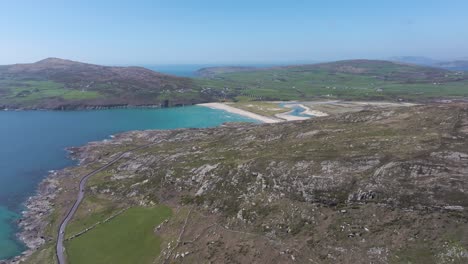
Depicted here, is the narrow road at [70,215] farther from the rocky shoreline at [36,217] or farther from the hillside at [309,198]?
the rocky shoreline at [36,217]

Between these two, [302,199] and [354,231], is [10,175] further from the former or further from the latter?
[354,231]

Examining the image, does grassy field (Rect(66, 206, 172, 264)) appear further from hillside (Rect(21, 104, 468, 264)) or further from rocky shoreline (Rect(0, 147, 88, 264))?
rocky shoreline (Rect(0, 147, 88, 264))

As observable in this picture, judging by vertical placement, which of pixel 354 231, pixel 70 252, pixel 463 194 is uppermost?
pixel 463 194

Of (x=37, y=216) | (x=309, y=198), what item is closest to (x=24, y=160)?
(x=37, y=216)

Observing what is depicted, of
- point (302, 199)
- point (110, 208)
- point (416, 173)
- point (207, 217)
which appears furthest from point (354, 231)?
point (110, 208)

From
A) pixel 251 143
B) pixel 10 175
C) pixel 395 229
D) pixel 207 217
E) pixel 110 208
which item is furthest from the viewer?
pixel 10 175

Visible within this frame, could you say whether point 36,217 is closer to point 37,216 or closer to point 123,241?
point 37,216
